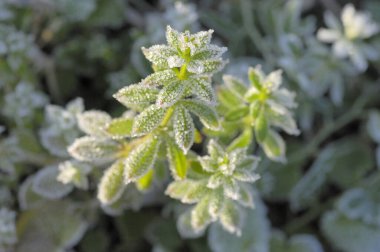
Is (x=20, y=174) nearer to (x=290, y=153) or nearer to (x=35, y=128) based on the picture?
(x=35, y=128)

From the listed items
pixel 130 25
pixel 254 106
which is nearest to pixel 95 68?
pixel 130 25

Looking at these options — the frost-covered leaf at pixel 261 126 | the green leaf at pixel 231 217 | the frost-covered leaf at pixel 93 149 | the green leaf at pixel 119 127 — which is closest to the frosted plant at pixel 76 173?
the frost-covered leaf at pixel 93 149

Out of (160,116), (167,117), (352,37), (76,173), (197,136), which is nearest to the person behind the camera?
(160,116)

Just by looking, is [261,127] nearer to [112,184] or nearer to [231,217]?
[231,217]

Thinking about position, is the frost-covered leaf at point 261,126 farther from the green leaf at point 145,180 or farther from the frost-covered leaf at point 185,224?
the frost-covered leaf at point 185,224

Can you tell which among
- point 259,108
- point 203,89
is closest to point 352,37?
point 259,108

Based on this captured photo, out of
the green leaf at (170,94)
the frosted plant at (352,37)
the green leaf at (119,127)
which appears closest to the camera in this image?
the green leaf at (170,94)
